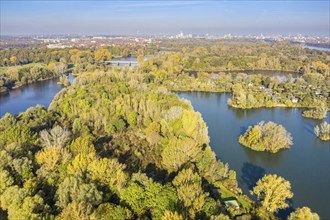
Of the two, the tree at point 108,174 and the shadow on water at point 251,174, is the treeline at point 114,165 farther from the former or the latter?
the shadow on water at point 251,174

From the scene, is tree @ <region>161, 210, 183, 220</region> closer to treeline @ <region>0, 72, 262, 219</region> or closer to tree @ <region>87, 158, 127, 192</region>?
treeline @ <region>0, 72, 262, 219</region>

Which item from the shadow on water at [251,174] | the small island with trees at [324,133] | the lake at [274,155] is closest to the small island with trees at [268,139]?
the lake at [274,155]

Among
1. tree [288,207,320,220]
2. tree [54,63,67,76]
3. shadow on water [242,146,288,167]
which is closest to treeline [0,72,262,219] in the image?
tree [288,207,320,220]

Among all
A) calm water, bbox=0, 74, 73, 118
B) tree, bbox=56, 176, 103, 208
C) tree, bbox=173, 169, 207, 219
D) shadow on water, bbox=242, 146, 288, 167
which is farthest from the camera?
calm water, bbox=0, 74, 73, 118

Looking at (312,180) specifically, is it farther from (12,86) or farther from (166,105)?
(12,86)

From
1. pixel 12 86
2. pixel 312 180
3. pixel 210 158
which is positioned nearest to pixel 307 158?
pixel 312 180

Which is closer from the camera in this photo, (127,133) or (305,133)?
(127,133)

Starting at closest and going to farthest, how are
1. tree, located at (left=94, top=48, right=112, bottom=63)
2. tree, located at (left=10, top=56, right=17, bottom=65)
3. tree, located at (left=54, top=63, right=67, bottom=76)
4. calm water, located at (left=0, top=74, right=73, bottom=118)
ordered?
calm water, located at (left=0, top=74, right=73, bottom=118), tree, located at (left=54, top=63, right=67, bottom=76), tree, located at (left=10, top=56, right=17, bottom=65), tree, located at (left=94, top=48, right=112, bottom=63)
